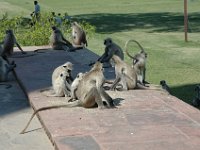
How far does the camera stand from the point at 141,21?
3038cm

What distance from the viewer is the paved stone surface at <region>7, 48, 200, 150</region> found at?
22.9 feet

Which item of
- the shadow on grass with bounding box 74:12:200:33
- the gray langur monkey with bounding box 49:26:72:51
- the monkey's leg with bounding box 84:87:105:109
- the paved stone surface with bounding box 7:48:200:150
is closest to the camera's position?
the paved stone surface with bounding box 7:48:200:150

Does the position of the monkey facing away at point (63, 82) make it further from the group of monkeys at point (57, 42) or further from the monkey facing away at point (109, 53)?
the group of monkeys at point (57, 42)

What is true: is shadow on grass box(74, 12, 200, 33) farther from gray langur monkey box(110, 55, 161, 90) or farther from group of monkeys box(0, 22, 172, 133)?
gray langur monkey box(110, 55, 161, 90)

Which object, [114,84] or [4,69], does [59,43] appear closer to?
[4,69]

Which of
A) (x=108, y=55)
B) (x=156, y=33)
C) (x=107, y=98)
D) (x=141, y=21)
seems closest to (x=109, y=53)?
(x=108, y=55)

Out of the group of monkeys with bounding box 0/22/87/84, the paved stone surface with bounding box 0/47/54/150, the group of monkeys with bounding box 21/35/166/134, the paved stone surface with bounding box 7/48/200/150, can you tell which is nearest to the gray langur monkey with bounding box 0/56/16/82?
the paved stone surface with bounding box 0/47/54/150

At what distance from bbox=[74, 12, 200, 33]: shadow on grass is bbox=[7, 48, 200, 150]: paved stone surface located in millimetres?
16684

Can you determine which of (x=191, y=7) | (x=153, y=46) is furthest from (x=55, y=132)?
(x=191, y=7)

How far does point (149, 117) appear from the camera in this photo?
325 inches

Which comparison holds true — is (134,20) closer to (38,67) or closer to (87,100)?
(38,67)

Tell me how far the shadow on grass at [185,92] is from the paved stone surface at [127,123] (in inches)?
65.6

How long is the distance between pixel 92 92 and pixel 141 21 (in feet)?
72.4

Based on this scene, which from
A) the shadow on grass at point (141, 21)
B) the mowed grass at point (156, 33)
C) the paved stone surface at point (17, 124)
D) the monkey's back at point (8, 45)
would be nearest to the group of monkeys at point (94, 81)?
the paved stone surface at point (17, 124)
